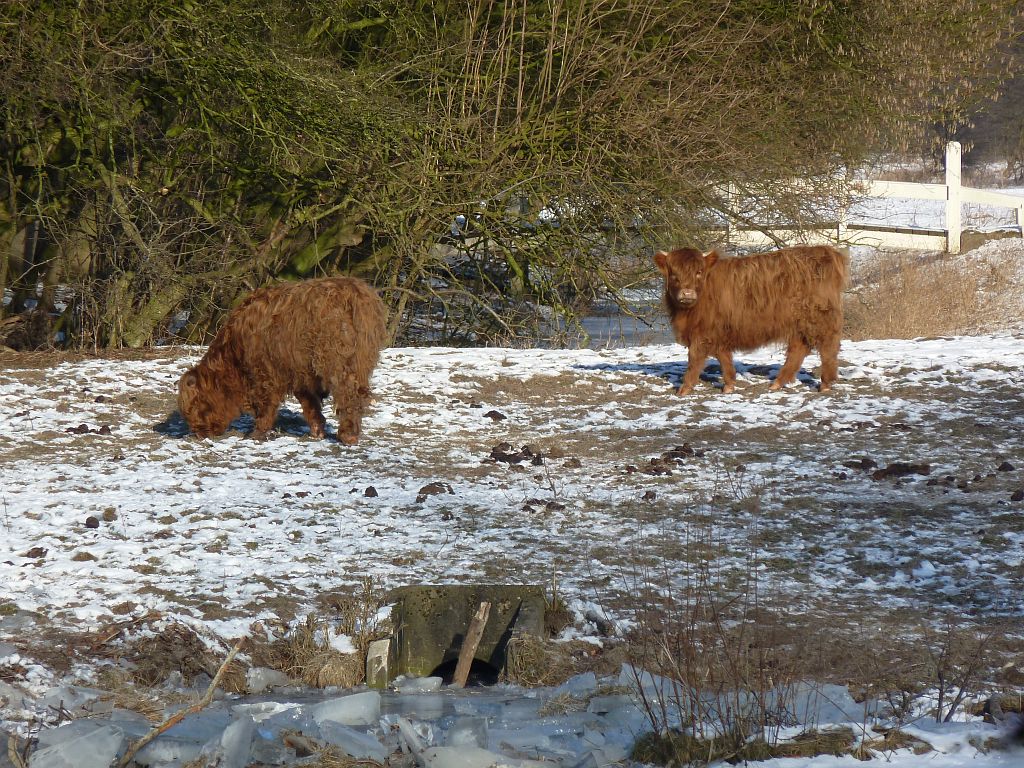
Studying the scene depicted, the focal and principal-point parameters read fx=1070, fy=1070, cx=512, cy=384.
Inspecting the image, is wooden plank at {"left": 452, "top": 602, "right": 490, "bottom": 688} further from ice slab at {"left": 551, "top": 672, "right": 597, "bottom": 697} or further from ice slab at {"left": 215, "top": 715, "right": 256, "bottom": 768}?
ice slab at {"left": 215, "top": 715, "right": 256, "bottom": 768}

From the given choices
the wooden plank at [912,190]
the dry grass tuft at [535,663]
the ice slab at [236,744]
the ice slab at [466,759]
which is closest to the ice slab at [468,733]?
the ice slab at [466,759]

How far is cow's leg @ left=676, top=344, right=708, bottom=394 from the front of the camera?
10.2 m

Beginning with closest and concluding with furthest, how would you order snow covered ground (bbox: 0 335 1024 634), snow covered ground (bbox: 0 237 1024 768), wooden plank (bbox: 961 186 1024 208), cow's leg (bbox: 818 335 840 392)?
snow covered ground (bbox: 0 237 1024 768) < snow covered ground (bbox: 0 335 1024 634) < cow's leg (bbox: 818 335 840 392) < wooden plank (bbox: 961 186 1024 208)

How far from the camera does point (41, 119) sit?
37.9ft

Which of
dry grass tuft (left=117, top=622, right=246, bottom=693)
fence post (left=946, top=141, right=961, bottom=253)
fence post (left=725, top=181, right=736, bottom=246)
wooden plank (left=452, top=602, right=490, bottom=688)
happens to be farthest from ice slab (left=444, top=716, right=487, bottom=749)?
fence post (left=946, top=141, right=961, bottom=253)

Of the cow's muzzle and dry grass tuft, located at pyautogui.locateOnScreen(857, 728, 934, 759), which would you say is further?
the cow's muzzle

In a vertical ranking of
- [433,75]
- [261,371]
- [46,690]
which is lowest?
[46,690]

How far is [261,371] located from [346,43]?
6730mm

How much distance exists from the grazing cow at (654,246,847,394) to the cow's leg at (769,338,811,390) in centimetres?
6

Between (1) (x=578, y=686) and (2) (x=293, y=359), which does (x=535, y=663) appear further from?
(2) (x=293, y=359)

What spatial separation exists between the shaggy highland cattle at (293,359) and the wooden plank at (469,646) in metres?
3.66

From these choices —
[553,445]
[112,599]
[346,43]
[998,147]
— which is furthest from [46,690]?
[998,147]

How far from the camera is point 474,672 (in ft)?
18.7

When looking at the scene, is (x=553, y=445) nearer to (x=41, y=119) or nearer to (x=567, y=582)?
(x=567, y=582)
